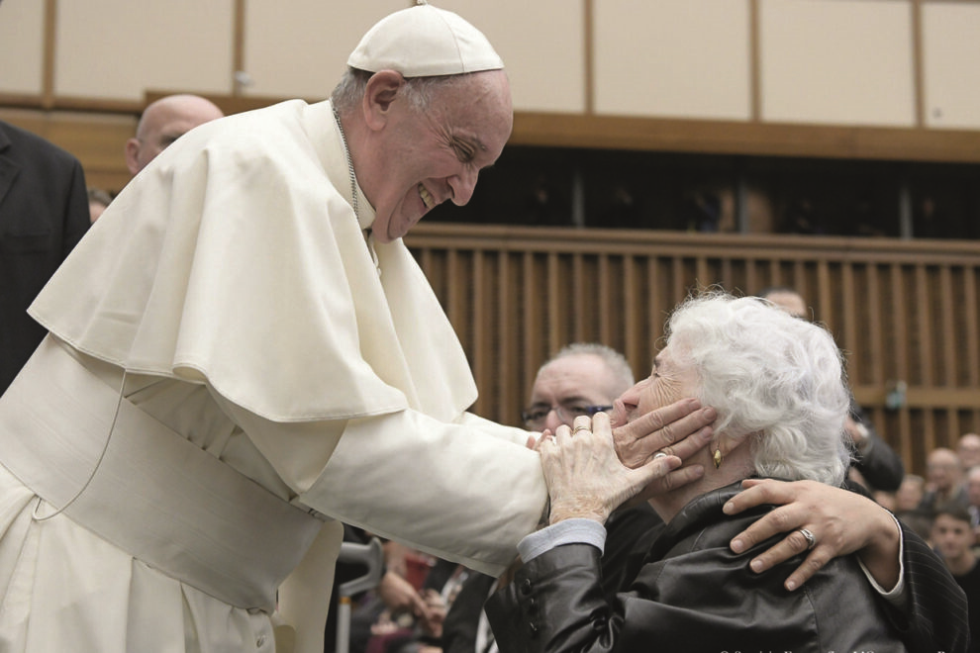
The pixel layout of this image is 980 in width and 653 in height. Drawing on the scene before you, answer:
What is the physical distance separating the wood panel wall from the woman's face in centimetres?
686

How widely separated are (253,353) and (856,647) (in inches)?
43.2

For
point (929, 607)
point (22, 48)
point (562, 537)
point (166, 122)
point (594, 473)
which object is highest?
point (22, 48)

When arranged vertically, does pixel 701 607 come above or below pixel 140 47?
below

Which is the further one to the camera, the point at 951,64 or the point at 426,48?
the point at 951,64

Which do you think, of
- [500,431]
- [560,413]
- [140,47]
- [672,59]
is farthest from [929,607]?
[140,47]

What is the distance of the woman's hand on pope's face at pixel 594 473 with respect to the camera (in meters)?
2.00

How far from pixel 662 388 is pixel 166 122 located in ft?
6.08

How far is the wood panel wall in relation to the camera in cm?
937

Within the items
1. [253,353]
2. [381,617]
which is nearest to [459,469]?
[253,353]

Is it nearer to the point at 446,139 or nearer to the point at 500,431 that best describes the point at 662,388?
the point at 500,431

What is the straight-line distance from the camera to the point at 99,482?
74.9 inches

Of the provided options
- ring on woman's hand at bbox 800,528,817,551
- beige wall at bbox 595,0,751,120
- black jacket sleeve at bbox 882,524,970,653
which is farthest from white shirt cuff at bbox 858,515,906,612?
beige wall at bbox 595,0,751,120

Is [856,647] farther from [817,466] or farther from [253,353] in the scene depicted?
[253,353]

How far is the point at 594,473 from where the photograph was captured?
205 cm
